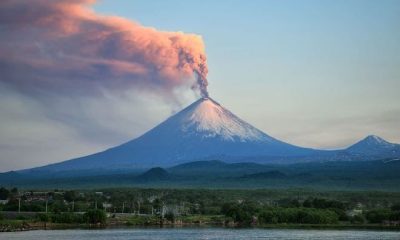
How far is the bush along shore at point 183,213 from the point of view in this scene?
252 feet

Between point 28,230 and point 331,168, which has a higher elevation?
point 331,168

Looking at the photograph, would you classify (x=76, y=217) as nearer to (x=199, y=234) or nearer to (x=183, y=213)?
(x=183, y=213)

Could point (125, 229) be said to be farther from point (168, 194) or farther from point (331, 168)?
point (331, 168)

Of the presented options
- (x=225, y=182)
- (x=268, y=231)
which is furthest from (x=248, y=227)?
(x=225, y=182)

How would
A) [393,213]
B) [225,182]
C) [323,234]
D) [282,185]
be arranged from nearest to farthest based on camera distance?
[323,234] < [393,213] < [282,185] < [225,182]

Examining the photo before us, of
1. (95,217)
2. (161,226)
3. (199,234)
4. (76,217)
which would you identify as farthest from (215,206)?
(199,234)

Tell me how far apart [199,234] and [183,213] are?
76.3ft

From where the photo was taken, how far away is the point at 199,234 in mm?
65188

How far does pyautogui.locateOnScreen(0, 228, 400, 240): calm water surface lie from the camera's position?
6212 cm

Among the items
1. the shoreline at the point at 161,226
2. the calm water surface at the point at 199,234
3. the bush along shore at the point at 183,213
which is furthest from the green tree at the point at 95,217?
the calm water surface at the point at 199,234

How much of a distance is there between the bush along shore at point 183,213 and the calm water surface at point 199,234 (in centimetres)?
609

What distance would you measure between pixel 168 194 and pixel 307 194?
1910 cm

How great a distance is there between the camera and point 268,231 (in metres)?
70.1

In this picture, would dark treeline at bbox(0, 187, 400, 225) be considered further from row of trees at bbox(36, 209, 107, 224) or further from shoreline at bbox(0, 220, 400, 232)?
shoreline at bbox(0, 220, 400, 232)
